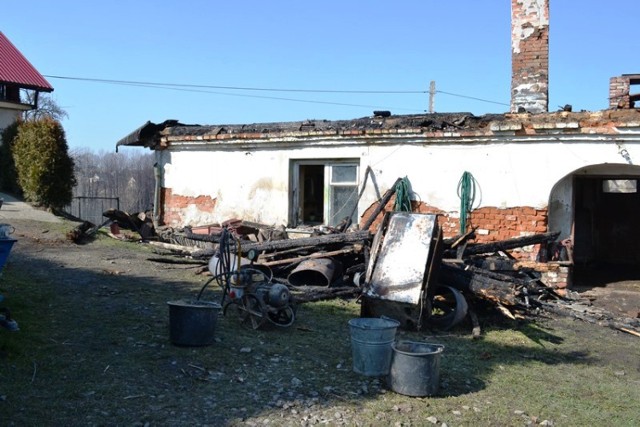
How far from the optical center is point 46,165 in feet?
54.5

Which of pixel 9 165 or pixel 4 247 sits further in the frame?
pixel 9 165

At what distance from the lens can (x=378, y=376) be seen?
5.91 m

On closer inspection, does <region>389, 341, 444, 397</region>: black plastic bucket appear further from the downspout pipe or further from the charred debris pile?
the downspout pipe

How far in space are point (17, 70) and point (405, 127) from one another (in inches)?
847

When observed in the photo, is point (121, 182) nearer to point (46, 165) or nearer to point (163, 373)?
point (46, 165)

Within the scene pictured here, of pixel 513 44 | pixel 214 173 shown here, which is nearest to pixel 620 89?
pixel 513 44

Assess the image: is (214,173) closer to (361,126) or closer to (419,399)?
(361,126)

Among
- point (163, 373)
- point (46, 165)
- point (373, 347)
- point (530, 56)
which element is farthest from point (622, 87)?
point (46, 165)

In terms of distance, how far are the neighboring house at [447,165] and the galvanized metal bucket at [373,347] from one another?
621cm

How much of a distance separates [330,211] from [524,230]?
432 centimetres

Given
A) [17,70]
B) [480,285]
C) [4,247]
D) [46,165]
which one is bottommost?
[480,285]

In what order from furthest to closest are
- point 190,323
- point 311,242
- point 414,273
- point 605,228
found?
point 605,228, point 311,242, point 414,273, point 190,323

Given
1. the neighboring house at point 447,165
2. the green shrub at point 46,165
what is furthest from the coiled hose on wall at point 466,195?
the green shrub at point 46,165

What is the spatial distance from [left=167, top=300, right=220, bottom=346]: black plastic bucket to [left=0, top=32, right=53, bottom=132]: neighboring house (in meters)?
20.6
